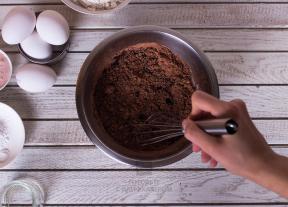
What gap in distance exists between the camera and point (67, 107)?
2.90 feet

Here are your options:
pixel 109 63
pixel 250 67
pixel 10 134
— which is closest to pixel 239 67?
pixel 250 67

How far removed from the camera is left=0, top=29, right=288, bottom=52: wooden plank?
3.02 ft

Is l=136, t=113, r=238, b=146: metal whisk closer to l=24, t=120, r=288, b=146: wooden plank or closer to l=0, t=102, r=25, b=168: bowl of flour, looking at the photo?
l=24, t=120, r=288, b=146: wooden plank

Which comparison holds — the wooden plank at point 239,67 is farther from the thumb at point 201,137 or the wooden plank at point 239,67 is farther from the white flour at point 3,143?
the thumb at point 201,137

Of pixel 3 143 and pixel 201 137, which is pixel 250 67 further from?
pixel 3 143

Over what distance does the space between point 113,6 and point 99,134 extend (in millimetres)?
311

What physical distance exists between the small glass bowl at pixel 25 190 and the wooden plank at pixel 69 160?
0.11ft

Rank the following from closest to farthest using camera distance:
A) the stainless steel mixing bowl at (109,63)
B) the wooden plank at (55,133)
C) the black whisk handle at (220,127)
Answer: the black whisk handle at (220,127) < the stainless steel mixing bowl at (109,63) < the wooden plank at (55,133)

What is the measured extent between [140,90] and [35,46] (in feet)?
0.81

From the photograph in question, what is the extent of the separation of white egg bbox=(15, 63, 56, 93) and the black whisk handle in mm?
402

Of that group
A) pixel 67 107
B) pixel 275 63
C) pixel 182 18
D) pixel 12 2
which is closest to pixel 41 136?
pixel 67 107

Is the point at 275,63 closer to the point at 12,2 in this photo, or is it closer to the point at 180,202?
the point at 180,202

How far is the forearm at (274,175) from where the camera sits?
609mm

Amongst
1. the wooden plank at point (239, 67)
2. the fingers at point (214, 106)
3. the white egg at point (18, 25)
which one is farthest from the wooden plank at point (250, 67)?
the white egg at point (18, 25)
